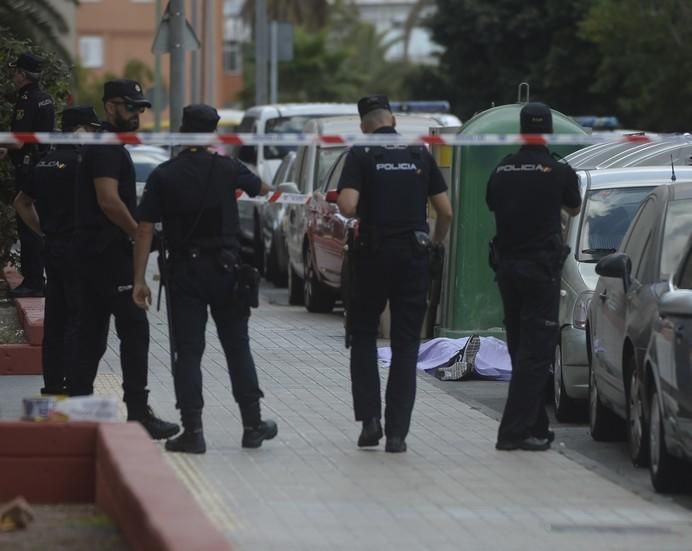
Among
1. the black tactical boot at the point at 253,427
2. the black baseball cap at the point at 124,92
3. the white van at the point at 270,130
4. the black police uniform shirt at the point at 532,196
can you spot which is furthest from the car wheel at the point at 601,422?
the white van at the point at 270,130

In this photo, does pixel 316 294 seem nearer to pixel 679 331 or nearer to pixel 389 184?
pixel 389 184

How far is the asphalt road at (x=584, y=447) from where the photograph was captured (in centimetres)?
862

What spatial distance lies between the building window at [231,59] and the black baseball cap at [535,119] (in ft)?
297

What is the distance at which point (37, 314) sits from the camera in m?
12.6

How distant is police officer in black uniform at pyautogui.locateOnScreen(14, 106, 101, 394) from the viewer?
9805mm

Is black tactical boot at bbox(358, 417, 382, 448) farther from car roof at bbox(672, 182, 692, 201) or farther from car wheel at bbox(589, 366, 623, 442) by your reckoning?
car roof at bbox(672, 182, 692, 201)

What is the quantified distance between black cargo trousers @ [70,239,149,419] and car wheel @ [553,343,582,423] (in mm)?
3041

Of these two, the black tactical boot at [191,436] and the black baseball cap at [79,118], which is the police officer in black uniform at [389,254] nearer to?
the black tactical boot at [191,436]

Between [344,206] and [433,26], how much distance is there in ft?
160

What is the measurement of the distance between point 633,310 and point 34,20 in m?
12.7

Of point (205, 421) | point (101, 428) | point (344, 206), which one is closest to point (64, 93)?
point (205, 421)

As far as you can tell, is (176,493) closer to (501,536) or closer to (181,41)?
(501,536)

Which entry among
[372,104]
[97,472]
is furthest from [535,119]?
[97,472]

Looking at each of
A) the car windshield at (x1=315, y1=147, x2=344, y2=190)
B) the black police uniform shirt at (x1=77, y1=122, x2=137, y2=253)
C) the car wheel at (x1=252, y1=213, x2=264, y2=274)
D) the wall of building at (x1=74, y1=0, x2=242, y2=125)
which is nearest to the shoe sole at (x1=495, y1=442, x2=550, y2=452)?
the black police uniform shirt at (x1=77, y1=122, x2=137, y2=253)
